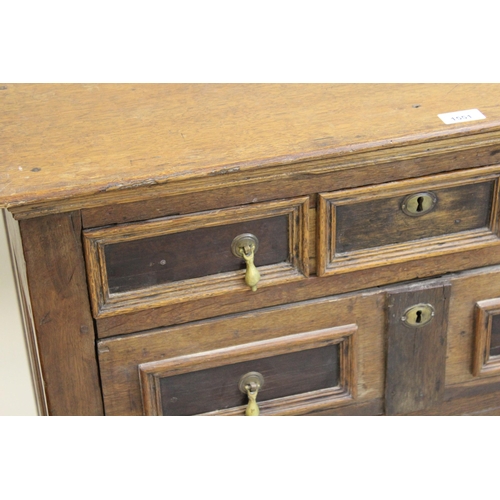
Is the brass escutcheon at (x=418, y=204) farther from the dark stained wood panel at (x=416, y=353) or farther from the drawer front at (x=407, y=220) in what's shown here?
the dark stained wood panel at (x=416, y=353)

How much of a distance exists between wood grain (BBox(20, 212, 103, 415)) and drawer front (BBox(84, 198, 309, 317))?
0.09ft

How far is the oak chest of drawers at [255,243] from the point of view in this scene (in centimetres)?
164

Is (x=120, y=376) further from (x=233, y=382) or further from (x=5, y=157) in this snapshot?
(x=5, y=157)

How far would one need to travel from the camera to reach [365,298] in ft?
6.05

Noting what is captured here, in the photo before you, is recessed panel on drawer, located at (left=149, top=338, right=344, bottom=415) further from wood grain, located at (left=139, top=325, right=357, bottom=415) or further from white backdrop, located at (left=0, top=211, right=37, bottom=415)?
white backdrop, located at (left=0, top=211, right=37, bottom=415)

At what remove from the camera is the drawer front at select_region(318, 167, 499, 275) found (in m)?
1.74

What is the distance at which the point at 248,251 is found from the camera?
1.73 metres

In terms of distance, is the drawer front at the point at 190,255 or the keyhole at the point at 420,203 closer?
the drawer front at the point at 190,255

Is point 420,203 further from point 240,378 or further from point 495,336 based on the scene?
point 240,378

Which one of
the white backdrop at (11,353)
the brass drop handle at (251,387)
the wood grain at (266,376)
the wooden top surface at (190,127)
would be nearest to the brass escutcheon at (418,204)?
the wooden top surface at (190,127)

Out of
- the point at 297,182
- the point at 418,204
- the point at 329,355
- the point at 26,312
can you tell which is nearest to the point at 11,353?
the point at 26,312

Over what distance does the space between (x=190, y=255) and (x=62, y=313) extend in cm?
23

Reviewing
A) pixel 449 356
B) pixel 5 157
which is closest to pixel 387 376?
pixel 449 356

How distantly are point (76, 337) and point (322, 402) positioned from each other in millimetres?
495
